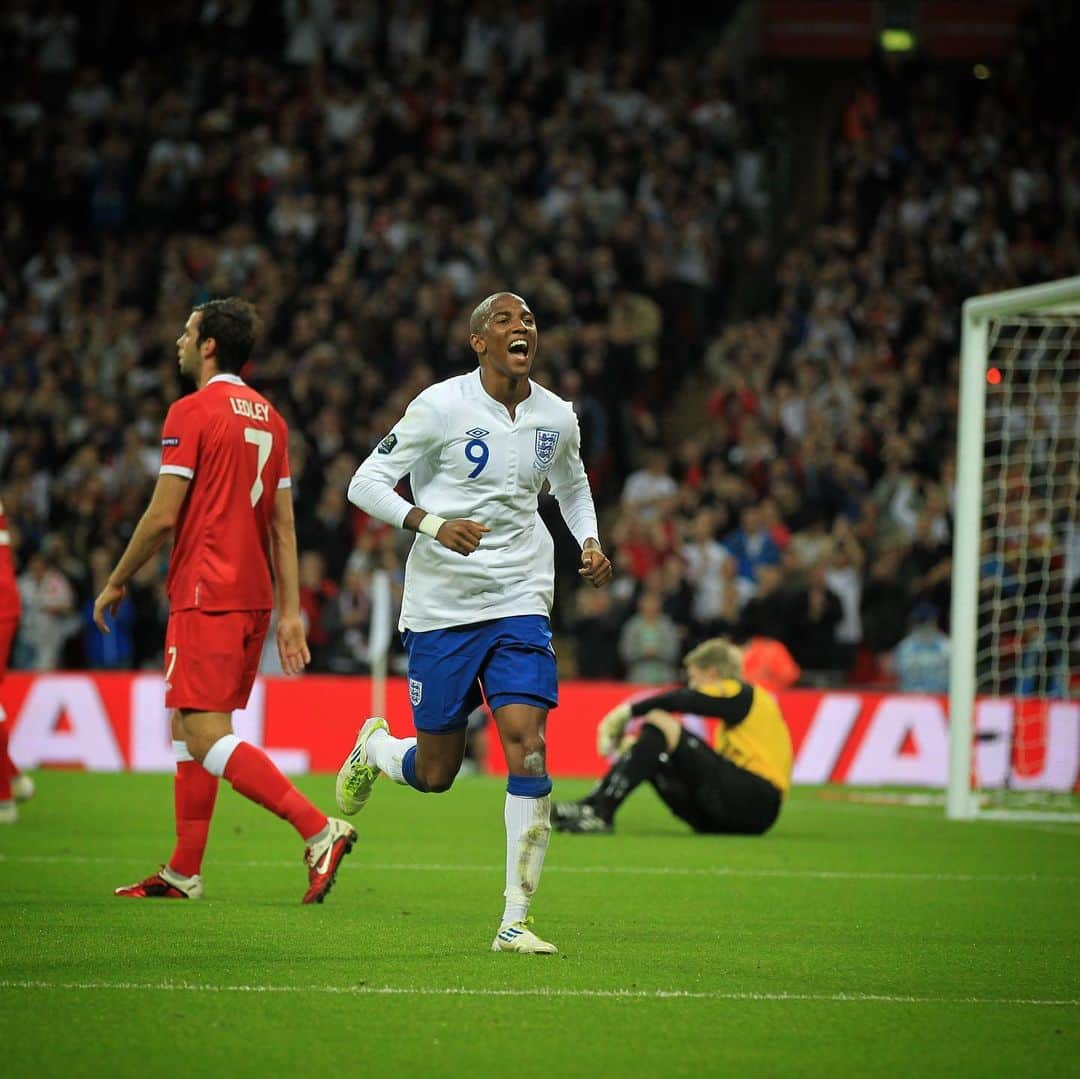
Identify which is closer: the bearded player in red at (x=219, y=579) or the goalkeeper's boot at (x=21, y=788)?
the bearded player in red at (x=219, y=579)

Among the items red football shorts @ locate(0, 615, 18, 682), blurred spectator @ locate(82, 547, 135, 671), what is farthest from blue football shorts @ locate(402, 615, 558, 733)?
blurred spectator @ locate(82, 547, 135, 671)

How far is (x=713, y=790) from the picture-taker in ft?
39.5

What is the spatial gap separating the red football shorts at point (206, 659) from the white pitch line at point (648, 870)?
84.6 inches

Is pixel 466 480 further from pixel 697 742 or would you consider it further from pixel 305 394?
pixel 305 394

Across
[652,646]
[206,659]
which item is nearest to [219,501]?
[206,659]

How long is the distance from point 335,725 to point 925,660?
5.74m

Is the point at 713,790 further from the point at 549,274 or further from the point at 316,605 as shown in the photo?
the point at 549,274

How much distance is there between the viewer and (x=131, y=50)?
26.3 metres

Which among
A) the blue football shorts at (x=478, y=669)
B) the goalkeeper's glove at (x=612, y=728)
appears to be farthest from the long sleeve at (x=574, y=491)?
the goalkeeper's glove at (x=612, y=728)

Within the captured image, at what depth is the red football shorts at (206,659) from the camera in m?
7.74

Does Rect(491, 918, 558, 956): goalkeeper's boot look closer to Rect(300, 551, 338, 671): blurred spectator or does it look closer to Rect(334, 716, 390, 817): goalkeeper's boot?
Rect(334, 716, 390, 817): goalkeeper's boot

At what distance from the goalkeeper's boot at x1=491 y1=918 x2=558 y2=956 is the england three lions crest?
1656 mm

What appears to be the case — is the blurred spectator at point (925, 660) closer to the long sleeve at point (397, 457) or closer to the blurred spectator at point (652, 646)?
the blurred spectator at point (652, 646)

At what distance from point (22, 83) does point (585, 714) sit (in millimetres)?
12684
